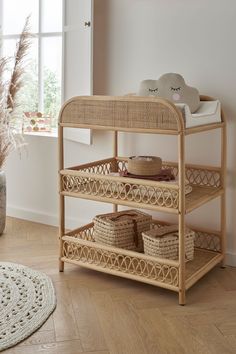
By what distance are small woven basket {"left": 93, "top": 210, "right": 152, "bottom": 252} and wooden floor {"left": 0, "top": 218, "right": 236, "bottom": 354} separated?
19 cm

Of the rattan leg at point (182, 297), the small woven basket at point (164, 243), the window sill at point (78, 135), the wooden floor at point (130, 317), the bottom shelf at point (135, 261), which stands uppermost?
the window sill at point (78, 135)

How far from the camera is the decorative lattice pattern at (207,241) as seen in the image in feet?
10.1

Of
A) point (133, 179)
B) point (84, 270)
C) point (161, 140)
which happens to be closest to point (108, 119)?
point (133, 179)

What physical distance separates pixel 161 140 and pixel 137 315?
115 centimetres

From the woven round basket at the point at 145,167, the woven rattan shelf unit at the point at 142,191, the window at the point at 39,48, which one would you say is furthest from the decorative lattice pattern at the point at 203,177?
the window at the point at 39,48

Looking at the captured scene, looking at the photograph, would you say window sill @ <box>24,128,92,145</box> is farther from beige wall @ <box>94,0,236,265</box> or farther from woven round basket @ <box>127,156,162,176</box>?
woven round basket @ <box>127,156,162,176</box>

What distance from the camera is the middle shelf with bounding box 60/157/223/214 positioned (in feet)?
8.30

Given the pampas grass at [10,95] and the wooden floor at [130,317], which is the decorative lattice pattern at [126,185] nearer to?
the wooden floor at [130,317]

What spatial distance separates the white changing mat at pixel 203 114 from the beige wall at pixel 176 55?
152 millimetres

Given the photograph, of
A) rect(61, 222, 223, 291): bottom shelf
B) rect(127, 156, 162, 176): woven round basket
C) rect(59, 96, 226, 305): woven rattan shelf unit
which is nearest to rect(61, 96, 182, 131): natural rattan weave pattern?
rect(59, 96, 226, 305): woven rattan shelf unit

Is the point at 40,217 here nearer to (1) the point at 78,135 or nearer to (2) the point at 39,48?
(1) the point at 78,135

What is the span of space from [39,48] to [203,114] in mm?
1764

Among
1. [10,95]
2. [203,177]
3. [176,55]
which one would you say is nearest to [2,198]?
[10,95]

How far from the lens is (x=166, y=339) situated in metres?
2.19
